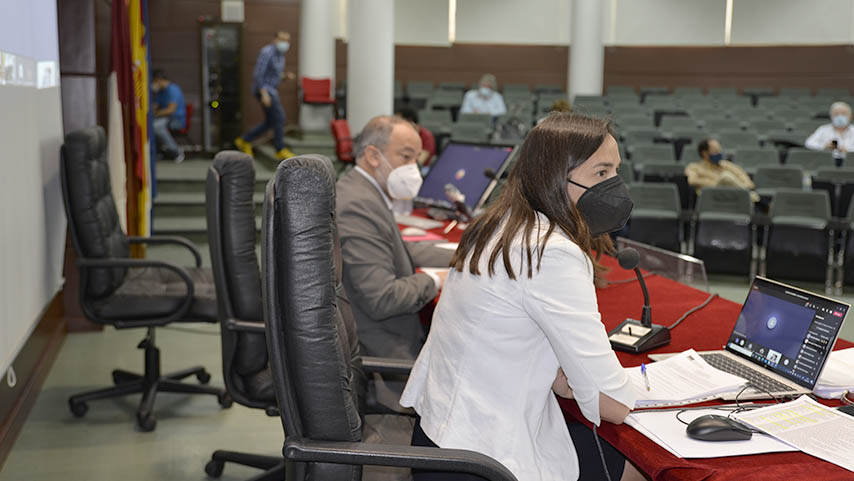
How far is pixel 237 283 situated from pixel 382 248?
1.51 feet

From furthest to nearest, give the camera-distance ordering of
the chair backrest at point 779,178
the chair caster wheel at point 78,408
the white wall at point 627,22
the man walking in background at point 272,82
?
the white wall at point 627,22
the man walking in background at point 272,82
the chair backrest at point 779,178
the chair caster wheel at point 78,408

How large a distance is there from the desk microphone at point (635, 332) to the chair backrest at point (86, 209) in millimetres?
2167

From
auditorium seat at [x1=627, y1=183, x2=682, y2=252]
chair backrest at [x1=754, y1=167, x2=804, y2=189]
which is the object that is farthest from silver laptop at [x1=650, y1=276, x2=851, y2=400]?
chair backrest at [x1=754, y1=167, x2=804, y2=189]

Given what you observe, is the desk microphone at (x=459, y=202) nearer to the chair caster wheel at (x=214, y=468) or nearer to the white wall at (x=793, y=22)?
the chair caster wheel at (x=214, y=468)

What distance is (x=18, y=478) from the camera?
115 inches

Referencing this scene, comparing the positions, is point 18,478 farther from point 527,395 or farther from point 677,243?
point 677,243

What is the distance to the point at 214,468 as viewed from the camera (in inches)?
118

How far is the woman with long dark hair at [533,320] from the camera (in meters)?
1.55

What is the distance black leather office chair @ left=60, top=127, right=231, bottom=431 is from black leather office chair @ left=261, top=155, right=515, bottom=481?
75.4 inches

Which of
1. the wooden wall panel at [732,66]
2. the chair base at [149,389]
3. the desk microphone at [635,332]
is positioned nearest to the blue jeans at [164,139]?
the chair base at [149,389]

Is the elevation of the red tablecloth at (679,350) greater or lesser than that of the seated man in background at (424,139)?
lesser

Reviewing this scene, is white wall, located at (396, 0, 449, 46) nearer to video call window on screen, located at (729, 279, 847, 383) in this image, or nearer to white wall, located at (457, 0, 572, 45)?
white wall, located at (457, 0, 572, 45)

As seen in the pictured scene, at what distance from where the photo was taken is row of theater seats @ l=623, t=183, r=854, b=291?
20.0 ft

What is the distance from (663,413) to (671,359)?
11.6 inches
